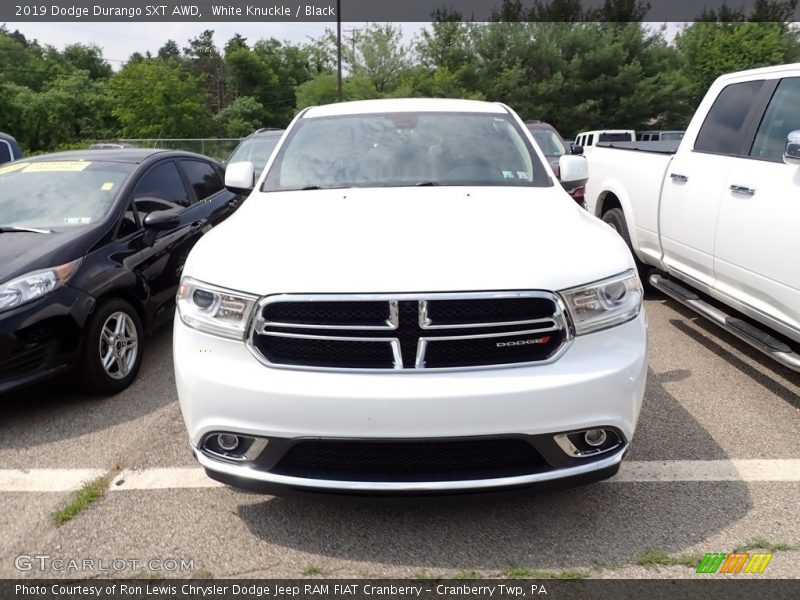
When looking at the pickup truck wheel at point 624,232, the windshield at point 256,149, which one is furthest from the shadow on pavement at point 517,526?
the windshield at point 256,149

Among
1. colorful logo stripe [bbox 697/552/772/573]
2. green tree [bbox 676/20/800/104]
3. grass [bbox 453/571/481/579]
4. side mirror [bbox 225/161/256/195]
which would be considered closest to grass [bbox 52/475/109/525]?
grass [bbox 453/571/481/579]

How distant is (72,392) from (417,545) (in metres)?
2.89

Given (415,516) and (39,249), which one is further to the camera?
(39,249)

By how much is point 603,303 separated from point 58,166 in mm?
4534

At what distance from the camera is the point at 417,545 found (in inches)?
103

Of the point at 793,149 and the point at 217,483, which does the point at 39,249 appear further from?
the point at 793,149

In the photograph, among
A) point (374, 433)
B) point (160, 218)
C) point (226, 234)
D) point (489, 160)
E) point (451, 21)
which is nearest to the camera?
point (374, 433)

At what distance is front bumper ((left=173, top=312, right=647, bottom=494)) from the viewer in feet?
7.44

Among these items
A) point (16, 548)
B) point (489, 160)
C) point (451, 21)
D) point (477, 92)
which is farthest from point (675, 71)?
point (16, 548)

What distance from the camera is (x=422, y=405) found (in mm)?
2256

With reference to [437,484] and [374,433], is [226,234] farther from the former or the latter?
[437,484]

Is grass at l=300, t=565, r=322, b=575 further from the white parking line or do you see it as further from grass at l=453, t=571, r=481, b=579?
the white parking line

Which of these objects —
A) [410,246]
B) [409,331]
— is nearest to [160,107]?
[410,246]

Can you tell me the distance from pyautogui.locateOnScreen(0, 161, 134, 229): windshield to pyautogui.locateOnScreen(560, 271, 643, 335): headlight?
356 cm
